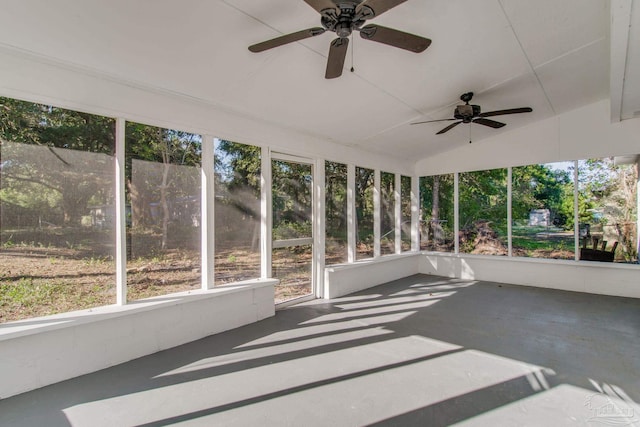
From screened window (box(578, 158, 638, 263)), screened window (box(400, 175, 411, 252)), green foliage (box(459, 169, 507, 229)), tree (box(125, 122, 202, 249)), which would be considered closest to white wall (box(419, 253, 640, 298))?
screened window (box(578, 158, 638, 263))

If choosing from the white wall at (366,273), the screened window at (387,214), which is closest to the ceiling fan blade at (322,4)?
the white wall at (366,273)

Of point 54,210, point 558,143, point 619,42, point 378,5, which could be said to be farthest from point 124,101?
point 558,143

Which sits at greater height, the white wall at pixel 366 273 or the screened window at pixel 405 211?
the screened window at pixel 405 211

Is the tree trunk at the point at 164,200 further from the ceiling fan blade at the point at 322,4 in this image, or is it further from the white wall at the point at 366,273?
the white wall at the point at 366,273

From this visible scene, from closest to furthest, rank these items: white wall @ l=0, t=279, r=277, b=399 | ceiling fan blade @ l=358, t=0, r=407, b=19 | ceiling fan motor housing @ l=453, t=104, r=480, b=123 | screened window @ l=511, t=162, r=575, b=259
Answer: ceiling fan blade @ l=358, t=0, r=407, b=19 → white wall @ l=0, t=279, r=277, b=399 → ceiling fan motor housing @ l=453, t=104, r=480, b=123 → screened window @ l=511, t=162, r=575, b=259

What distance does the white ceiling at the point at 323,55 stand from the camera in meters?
2.21

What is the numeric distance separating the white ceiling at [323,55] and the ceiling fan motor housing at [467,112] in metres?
0.23

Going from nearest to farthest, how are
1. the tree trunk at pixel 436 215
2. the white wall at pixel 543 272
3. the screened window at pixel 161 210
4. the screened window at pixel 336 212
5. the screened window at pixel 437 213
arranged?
the screened window at pixel 161 210 → the white wall at pixel 543 272 → the screened window at pixel 336 212 → the screened window at pixel 437 213 → the tree trunk at pixel 436 215

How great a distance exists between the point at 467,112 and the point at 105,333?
4682mm

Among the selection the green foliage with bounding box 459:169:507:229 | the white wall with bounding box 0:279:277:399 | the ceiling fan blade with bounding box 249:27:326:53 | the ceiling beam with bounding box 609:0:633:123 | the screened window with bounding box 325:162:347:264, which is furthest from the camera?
the green foliage with bounding box 459:169:507:229

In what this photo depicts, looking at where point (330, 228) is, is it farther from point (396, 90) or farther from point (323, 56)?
point (323, 56)

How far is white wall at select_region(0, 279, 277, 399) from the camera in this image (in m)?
2.34

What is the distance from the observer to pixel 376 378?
2529 mm

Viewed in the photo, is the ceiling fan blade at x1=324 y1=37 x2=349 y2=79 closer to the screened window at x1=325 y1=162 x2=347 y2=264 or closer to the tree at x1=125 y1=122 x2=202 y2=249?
the tree at x1=125 y1=122 x2=202 y2=249
